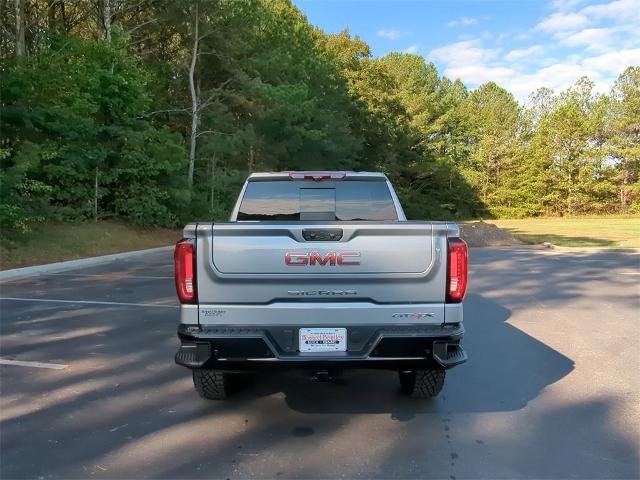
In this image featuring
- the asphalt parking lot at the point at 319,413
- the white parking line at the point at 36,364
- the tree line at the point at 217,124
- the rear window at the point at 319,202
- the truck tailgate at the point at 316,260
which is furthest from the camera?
the tree line at the point at 217,124

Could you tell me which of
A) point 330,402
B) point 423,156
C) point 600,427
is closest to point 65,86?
point 330,402

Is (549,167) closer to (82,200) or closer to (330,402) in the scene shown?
(82,200)

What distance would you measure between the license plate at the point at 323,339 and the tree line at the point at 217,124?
12.8 meters

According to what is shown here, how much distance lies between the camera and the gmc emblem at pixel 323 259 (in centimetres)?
375

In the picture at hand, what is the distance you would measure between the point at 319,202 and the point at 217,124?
80.2 ft

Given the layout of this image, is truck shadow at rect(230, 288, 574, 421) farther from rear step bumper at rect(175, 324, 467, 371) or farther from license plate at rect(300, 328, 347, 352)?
license plate at rect(300, 328, 347, 352)

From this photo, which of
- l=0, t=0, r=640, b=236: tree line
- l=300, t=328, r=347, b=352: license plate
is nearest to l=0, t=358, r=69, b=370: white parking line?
l=300, t=328, r=347, b=352: license plate

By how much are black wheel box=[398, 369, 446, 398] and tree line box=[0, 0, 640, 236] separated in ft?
42.0

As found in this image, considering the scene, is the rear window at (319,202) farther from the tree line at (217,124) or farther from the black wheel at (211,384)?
the tree line at (217,124)

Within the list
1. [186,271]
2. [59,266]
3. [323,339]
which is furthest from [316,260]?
[59,266]

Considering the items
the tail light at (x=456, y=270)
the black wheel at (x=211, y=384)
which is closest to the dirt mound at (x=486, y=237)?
the black wheel at (x=211, y=384)

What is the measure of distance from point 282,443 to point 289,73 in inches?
1284

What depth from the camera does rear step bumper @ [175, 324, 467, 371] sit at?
3.76 m

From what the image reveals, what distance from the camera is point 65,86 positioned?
18.4 m
